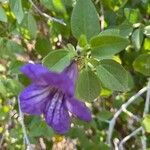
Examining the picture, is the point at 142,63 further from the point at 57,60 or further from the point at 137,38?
the point at 57,60

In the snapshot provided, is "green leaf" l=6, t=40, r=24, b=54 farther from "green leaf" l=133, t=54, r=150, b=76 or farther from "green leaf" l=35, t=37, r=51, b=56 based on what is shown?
"green leaf" l=133, t=54, r=150, b=76

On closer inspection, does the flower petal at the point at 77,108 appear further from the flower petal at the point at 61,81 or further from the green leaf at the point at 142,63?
the green leaf at the point at 142,63

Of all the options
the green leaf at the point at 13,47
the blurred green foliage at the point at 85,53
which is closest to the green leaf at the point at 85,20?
the blurred green foliage at the point at 85,53

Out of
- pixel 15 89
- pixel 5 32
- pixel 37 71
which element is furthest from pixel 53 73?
pixel 5 32

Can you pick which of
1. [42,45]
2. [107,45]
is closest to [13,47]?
[42,45]

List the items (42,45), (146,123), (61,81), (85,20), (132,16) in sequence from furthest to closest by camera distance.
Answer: (42,45), (132,16), (146,123), (85,20), (61,81)
